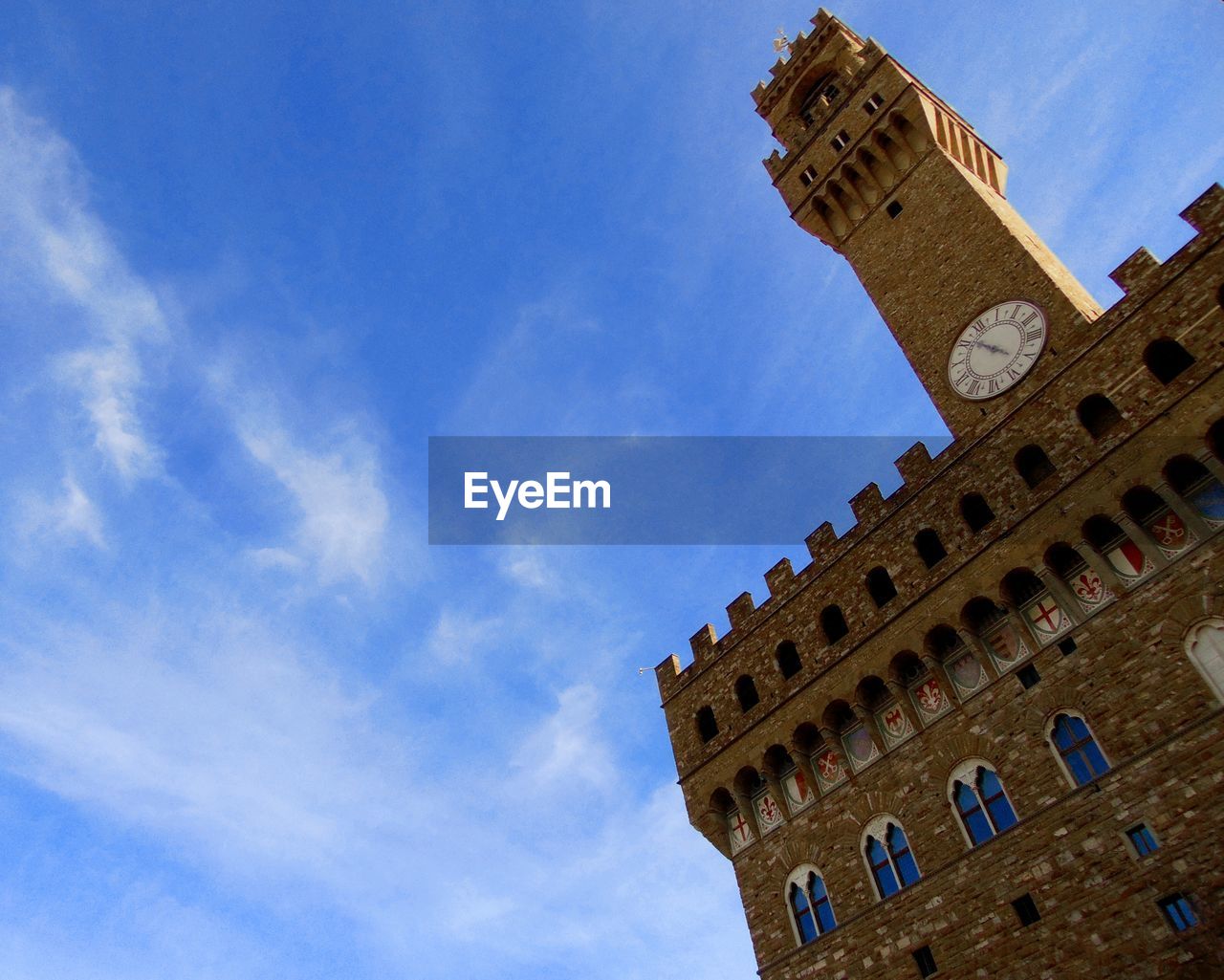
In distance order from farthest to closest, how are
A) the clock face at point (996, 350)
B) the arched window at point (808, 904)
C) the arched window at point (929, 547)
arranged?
1. the clock face at point (996, 350)
2. the arched window at point (929, 547)
3. the arched window at point (808, 904)

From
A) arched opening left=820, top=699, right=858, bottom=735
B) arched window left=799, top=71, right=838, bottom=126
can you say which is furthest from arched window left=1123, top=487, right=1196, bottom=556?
arched window left=799, top=71, right=838, bottom=126

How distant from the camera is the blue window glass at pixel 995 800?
55.0 ft

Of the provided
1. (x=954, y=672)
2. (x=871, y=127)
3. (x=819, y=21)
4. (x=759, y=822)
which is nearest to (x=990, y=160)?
(x=871, y=127)

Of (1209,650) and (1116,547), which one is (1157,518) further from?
(1209,650)

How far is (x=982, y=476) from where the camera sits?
19844mm

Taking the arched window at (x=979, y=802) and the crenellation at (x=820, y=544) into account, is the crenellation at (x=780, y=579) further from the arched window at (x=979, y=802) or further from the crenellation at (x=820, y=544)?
the arched window at (x=979, y=802)

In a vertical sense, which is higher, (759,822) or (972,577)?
(972,577)

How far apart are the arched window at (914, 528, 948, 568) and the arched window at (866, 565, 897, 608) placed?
0.90 meters

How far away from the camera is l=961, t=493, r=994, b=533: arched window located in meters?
19.6

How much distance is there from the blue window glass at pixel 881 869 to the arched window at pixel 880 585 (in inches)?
197

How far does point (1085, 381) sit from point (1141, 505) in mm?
2933

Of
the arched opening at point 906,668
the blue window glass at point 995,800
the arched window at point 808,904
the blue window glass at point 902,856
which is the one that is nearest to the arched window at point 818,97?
the arched opening at point 906,668

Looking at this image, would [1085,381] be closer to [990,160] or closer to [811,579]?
[811,579]

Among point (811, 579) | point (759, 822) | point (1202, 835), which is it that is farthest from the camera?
point (811, 579)
